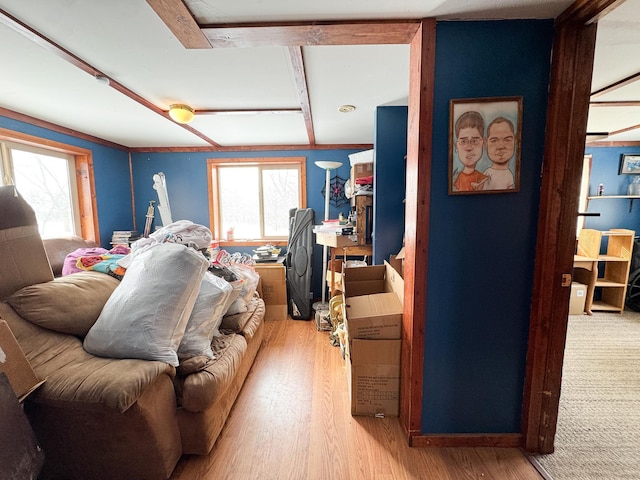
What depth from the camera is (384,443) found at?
1509 millimetres

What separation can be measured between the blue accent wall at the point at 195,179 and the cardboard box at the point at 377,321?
193 centimetres

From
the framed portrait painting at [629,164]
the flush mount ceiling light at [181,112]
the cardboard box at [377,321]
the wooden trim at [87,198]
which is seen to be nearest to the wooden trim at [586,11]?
the cardboard box at [377,321]

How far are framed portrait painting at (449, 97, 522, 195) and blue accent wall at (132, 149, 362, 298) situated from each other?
7.62 feet

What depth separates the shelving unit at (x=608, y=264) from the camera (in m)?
3.15

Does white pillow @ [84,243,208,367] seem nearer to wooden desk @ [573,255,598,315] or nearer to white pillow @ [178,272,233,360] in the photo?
white pillow @ [178,272,233,360]

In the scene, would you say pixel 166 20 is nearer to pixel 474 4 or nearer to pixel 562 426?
pixel 474 4

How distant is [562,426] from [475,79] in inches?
79.7

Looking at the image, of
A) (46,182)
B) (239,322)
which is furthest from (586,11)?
(46,182)

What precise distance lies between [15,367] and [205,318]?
0.77 meters

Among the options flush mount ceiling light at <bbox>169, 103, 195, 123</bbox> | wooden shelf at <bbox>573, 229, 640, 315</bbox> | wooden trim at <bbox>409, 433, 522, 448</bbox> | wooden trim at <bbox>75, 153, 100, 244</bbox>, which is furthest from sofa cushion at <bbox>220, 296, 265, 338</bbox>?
wooden shelf at <bbox>573, 229, 640, 315</bbox>

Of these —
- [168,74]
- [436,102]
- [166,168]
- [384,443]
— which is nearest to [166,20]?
[168,74]

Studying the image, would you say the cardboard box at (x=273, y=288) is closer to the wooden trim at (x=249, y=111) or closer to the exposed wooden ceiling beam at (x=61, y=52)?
the wooden trim at (x=249, y=111)

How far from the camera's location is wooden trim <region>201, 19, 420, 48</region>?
119 cm

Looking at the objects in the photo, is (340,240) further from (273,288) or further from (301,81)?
(301,81)
